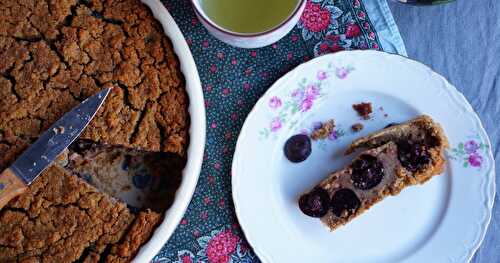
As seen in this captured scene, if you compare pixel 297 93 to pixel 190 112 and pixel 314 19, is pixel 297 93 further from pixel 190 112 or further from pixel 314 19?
pixel 190 112

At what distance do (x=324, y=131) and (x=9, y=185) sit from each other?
992mm

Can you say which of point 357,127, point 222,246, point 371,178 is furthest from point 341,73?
point 222,246

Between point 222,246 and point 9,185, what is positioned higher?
point 9,185

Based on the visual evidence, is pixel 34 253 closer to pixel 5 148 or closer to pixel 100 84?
pixel 5 148

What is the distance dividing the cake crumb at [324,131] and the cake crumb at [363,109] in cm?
9

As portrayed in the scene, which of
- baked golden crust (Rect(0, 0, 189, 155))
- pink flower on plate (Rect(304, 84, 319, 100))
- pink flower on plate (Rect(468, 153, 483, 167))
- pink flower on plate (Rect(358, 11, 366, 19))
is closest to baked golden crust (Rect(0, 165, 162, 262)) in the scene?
baked golden crust (Rect(0, 0, 189, 155))

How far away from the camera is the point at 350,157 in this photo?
2.03 m

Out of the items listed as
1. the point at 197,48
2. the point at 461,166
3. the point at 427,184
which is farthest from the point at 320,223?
the point at 197,48

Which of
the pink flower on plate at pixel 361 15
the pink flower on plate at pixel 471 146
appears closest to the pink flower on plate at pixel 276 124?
the pink flower on plate at pixel 361 15

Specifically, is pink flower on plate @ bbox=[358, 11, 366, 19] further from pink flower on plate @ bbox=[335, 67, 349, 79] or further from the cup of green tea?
the cup of green tea

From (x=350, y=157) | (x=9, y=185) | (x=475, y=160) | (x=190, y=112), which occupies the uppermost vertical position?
(x=9, y=185)

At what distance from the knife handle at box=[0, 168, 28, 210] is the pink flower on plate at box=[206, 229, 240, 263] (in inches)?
24.8

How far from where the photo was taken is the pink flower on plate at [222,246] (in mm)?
1970

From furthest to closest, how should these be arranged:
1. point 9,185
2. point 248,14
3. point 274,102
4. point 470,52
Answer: point 470,52
point 274,102
point 248,14
point 9,185
